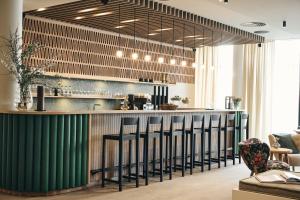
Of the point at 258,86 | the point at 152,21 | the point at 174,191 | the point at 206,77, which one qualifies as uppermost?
the point at 152,21

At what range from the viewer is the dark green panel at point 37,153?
5559mm

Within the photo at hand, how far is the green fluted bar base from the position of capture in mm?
5574

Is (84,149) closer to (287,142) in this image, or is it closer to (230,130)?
(230,130)

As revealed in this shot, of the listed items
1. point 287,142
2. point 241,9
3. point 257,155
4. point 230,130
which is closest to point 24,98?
point 257,155

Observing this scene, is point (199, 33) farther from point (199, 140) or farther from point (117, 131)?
point (117, 131)

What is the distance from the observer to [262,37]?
11180mm

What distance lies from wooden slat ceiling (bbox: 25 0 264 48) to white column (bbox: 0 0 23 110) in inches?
48.8

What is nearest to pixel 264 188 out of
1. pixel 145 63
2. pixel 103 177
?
pixel 103 177

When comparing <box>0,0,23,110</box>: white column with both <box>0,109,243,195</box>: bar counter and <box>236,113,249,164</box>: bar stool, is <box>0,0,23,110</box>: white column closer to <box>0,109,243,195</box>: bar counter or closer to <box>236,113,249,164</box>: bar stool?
<box>0,109,243,195</box>: bar counter

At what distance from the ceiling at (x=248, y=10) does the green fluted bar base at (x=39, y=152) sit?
3189 mm

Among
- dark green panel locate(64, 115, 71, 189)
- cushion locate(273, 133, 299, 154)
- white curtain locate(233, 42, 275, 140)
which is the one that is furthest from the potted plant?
white curtain locate(233, 42, 275, 140)

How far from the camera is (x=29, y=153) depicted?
5586mm

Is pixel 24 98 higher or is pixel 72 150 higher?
pixel 24 98

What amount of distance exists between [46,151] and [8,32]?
6.90ft
